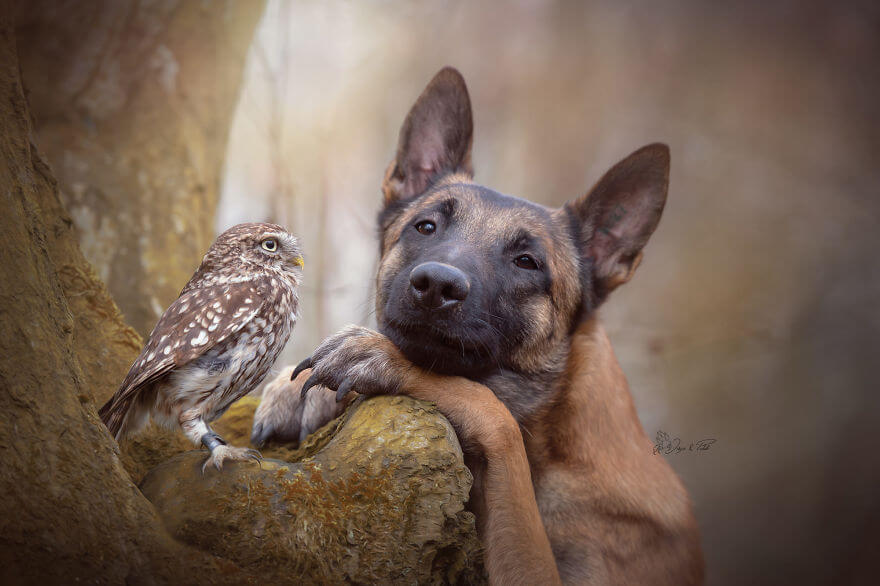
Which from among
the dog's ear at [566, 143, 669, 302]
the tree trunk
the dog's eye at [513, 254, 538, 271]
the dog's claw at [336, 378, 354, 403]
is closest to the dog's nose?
the dog's claw at [336, 378, 354, 403]

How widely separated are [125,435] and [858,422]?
6.22m

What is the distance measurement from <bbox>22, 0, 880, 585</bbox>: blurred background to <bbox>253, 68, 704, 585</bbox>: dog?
7.63 ft

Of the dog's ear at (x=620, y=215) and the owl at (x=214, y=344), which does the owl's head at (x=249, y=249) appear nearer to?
the owl at (x=214, y=344)

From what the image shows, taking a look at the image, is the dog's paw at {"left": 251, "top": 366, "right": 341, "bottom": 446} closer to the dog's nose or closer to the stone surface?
the dog's nose

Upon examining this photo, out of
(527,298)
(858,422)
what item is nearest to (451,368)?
(527,298)

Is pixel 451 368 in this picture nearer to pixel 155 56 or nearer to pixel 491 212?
pixel 491 212

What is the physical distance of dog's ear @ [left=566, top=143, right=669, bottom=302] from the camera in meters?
3.05

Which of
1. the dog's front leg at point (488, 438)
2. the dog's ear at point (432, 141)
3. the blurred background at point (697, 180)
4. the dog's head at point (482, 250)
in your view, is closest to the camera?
the dog's front leg at point (488, 438)

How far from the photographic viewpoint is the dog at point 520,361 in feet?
7.95

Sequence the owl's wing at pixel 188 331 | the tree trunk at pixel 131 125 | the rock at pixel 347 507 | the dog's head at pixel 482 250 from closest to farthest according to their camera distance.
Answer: the rock at pixel 347 507, the owl's wing at pixel 188 331, the dog's head at pixel 482 250, the tree trunk at pixel 131 125

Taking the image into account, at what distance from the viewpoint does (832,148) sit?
6.34m

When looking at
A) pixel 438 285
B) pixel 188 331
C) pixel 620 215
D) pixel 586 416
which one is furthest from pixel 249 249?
pixel 620 215

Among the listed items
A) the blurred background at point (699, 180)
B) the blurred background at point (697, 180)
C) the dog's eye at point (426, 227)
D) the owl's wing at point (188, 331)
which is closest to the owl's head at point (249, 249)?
the owl's wing at point (188, 331)

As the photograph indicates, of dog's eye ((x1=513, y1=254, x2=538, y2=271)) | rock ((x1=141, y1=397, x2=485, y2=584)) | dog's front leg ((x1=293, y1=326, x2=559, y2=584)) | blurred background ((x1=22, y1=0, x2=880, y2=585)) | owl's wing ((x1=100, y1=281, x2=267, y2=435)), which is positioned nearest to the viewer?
rock ((x1=141, y1=397, x2=485, y2=584))
